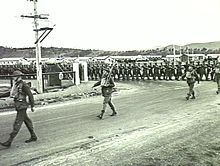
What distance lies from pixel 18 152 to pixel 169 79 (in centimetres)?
2713

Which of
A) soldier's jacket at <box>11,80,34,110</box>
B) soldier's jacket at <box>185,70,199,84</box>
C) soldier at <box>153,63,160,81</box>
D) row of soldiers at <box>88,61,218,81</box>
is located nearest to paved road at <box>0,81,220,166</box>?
soldier's jacket at <box>11,80,34,110</box>

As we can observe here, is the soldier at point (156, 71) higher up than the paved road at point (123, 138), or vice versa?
the soldier at point (156, 71)

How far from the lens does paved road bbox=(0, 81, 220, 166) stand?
25.2 feet

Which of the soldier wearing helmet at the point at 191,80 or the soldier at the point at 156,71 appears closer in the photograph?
the soldier wearing helmet at the point at 191,80

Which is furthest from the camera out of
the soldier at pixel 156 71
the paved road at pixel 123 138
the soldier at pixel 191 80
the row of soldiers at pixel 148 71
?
the soldier at pixel 156 71

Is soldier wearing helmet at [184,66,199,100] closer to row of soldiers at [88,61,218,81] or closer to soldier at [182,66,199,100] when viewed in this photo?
soldier at [182,66,199,100]

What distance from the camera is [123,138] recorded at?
31.3 ft

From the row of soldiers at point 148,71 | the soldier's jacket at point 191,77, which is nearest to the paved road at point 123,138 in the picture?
the soldier's jacket at point 191,77

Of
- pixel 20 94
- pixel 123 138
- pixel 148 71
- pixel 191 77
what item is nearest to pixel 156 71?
pixel 148 71

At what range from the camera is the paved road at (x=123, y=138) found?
25.2 ft

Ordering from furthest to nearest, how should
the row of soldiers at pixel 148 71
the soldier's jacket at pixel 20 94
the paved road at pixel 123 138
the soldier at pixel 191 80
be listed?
the row of soldiers at pixel 148 71, the soldier at pixel 191 80, the soldier's jacket at pixel 20 94, the paved road at pixel 123 138

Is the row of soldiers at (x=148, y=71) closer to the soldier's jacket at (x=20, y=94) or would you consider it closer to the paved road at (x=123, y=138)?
the paved road at (x=123, y=138)

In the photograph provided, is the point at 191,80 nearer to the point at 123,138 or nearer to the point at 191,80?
the point at 191,80

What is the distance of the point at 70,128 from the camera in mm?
11203
